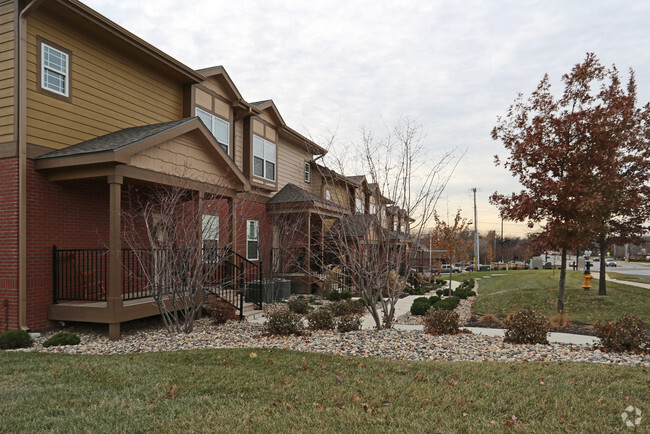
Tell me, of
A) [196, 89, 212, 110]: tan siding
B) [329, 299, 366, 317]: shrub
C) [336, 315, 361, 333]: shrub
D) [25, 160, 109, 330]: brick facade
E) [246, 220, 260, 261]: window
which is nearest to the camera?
[336, 315, 361, 333]: shrub

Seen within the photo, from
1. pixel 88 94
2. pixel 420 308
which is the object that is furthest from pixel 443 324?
pixel 88 94

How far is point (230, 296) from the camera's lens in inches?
456

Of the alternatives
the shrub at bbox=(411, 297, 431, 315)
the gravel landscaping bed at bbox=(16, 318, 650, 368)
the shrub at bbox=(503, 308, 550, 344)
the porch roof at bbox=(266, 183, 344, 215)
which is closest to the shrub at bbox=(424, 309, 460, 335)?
the gravel landscaping bed at bbox=(16, 318, 650, 368)

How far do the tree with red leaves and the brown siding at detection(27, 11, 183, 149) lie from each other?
31.6 ft

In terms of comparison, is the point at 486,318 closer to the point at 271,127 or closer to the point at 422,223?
the point at 422,223

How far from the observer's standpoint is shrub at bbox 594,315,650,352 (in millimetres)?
6602

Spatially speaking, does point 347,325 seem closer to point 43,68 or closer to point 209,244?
point 209,244

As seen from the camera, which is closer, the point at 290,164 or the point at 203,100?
the point at 203,100

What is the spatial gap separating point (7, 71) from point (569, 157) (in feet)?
41.6

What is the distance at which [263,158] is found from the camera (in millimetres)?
17094

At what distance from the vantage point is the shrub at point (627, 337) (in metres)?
6.60

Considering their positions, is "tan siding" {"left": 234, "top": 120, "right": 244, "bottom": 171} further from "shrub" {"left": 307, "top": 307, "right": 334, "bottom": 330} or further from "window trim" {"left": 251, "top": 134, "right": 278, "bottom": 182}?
"shrub" {"left": 307, "top": 307, "right": 334, "bottom": 330}

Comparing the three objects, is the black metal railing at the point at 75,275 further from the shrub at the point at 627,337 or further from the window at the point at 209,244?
the shrub at the point at 627,337

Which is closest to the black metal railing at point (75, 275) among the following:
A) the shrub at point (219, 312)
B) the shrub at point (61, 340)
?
the shrub at point (61, 340)
